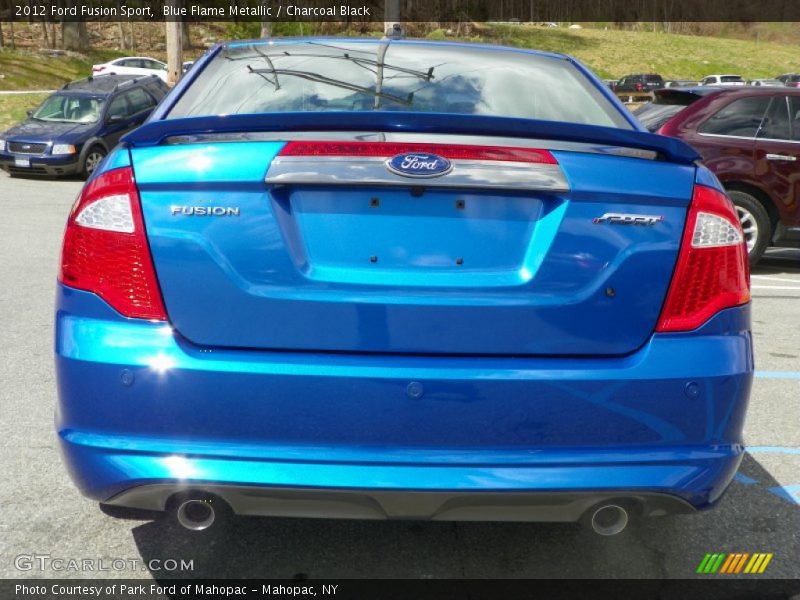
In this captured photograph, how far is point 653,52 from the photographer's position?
7856cm

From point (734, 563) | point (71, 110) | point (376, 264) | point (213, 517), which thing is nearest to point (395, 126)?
point (376, 264)

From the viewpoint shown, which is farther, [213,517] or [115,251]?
[213,517]

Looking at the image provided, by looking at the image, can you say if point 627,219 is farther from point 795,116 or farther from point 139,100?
point 139,100

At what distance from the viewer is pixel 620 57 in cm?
7525

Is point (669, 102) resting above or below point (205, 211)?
below

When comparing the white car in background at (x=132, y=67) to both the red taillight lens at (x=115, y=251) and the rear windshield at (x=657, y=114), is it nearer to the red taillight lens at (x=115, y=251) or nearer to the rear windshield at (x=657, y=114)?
the rear windshield at (x=657, y=114)

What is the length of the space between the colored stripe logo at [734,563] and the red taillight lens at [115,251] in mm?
1988

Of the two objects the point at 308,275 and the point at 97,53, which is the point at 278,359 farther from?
the point at 97,53

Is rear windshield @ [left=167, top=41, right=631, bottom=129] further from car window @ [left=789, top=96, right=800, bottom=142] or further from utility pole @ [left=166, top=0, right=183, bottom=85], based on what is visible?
utility pole @ [left=166, top=0, right=183, bottom=85]

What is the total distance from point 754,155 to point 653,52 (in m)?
73.6

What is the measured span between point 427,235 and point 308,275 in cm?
32

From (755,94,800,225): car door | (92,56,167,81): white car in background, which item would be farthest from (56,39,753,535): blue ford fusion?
(92,56,167,81): white car in background

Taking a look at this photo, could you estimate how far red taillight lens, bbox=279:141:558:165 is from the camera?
252 centimetres

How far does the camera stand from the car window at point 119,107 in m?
18.2
